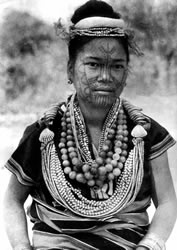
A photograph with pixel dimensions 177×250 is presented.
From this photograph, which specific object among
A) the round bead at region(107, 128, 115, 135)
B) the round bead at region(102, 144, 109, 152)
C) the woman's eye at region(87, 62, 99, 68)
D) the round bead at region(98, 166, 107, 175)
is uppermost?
the woman's eye at region(87, 62, 99, 68)

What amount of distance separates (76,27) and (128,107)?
0.31 metres

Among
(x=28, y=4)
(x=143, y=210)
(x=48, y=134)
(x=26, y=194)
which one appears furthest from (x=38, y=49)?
(x=143, y=210)

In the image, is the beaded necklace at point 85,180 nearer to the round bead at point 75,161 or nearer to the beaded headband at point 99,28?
the round bead at point 75,161

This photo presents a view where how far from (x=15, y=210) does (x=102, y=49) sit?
0.58 m

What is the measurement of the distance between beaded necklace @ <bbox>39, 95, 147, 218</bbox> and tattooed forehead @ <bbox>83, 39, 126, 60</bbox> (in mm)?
226

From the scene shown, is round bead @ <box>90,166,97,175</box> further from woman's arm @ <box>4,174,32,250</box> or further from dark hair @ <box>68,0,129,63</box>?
dark hair @ <box>68,0,129,63</box>

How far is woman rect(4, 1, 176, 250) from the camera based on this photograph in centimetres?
152

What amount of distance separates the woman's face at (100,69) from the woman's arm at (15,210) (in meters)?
0.36

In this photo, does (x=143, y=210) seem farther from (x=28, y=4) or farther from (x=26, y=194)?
(x=28, y=4)

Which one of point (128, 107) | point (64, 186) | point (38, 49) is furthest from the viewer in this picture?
point (38, 49)

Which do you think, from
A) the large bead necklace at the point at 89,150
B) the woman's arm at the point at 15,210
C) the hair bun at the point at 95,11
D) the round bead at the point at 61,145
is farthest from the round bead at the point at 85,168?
the hair bun at the point at 95,11

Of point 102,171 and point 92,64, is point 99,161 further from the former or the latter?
point 92,64

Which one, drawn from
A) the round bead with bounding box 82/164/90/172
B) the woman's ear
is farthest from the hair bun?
the round bead with bounding box 82/164/90/172

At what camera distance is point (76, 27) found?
60.9 inches
